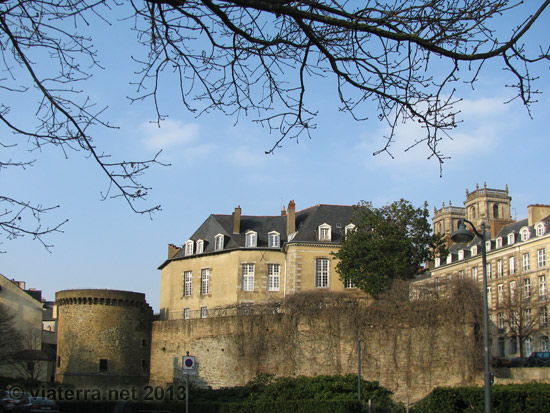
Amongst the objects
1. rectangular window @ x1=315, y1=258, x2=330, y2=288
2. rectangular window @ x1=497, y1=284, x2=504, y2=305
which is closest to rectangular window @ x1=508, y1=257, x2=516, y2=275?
rectangular window @ x1=497, y1=284, x2=504, y2=305

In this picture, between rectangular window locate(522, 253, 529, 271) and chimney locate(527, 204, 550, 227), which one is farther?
chimney locate(527, 204, 550, 227)

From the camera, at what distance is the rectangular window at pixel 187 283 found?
40875 mm

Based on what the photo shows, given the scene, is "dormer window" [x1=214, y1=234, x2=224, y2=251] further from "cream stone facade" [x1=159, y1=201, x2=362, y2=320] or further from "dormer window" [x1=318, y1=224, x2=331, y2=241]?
"dormer window" [x1=318, y1=224, x2=331, y2=241]

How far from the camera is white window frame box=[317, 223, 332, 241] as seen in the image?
37469mm

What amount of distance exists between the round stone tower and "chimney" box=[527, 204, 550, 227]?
2588 cm

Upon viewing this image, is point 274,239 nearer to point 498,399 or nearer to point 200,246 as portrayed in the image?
point 200,246

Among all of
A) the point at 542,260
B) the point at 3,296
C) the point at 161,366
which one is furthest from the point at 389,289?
the point at 3,296

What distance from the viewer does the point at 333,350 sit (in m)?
28.9

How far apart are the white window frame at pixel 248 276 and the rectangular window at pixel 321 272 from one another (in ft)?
11.7

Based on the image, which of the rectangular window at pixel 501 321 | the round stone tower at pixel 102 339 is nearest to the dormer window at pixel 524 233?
the rectangular window at pixel 501 321

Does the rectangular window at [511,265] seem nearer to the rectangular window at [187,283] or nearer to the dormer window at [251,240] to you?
the dormer window at [251,240]

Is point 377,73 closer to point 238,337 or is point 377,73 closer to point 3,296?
point 238,337

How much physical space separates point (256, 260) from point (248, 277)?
Result: 1016 millimetres

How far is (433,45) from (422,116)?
0.70m
